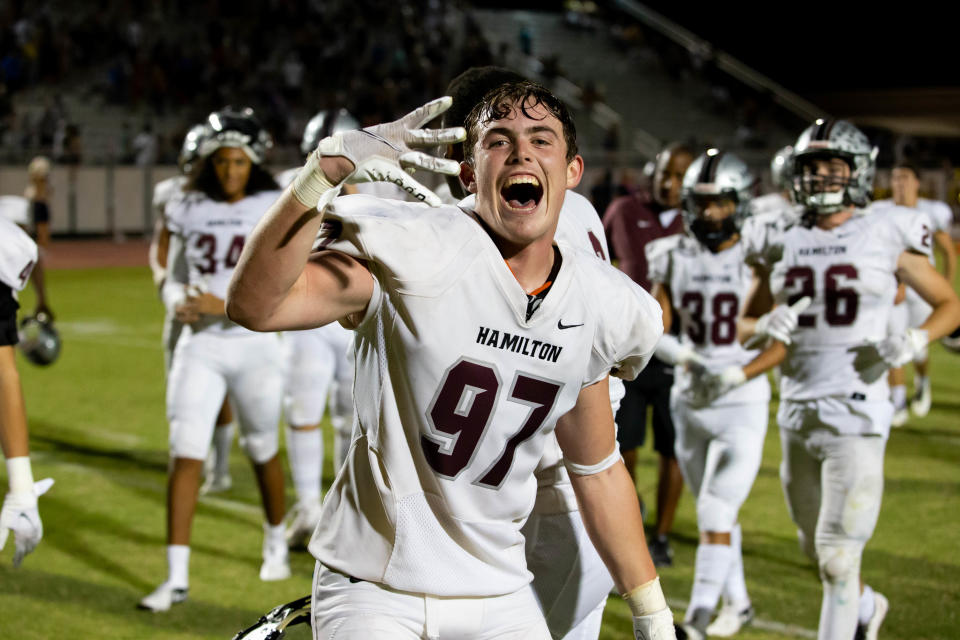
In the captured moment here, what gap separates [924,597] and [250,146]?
12.3 feet

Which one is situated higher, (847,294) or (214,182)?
(214,182)

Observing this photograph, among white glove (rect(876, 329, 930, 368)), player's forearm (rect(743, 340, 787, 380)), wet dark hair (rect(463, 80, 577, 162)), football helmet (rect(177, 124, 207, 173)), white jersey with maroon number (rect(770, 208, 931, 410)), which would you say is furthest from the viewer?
football helmet (rect(177, 124, 207, 173))

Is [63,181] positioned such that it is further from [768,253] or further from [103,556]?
[768,253]

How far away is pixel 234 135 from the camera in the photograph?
5.33m

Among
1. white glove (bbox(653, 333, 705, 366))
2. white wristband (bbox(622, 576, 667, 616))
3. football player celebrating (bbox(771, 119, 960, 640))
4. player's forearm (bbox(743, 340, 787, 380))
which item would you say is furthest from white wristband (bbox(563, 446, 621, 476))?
white glove (bbox(653, 333, 705, 366))

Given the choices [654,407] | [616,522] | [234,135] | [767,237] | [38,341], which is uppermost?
[234,135]

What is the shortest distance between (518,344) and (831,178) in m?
2.46

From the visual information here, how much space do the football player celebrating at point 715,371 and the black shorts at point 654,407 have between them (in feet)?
1.63

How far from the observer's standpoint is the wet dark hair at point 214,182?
5.46 m

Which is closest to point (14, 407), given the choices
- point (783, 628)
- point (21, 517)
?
point (21, 517)

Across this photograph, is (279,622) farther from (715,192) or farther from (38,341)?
(38,341)

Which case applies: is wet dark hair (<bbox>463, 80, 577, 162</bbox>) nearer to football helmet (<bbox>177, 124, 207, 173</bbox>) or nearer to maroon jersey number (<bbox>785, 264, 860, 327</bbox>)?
maroon jersey number (<bbox>785, 264, 860, 327</bbox>)

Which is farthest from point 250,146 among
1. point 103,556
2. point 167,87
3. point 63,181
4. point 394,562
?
point 167,87

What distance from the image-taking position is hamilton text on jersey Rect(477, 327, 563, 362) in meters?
2.31
